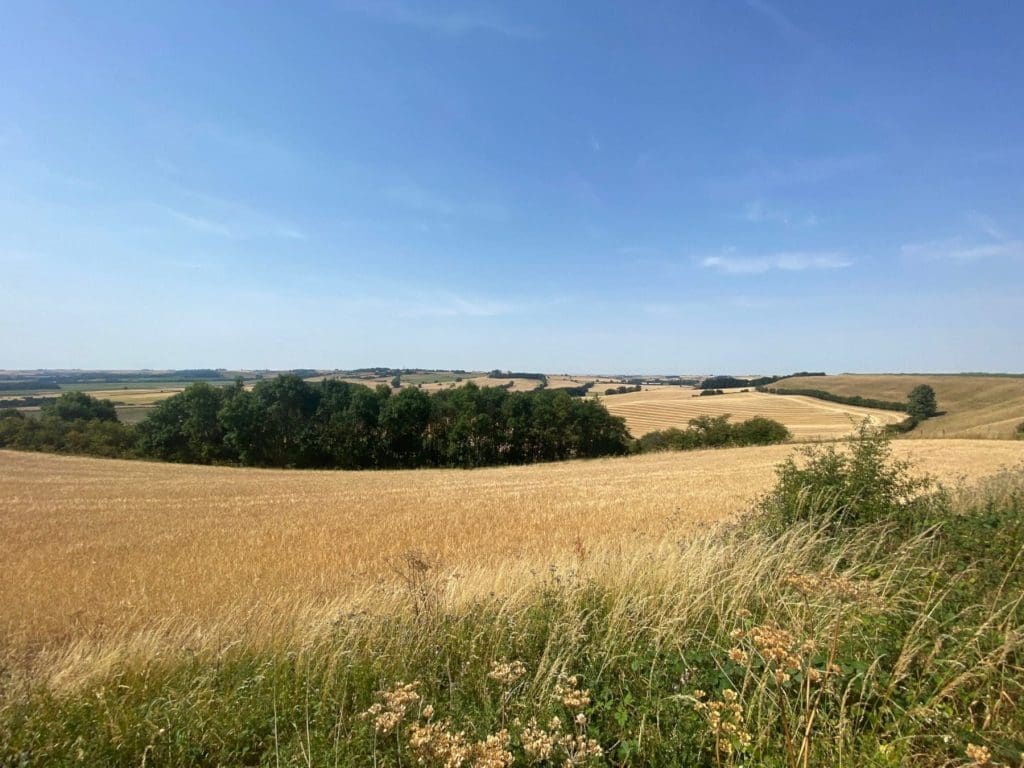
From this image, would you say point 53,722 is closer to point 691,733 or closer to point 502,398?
point 691,733

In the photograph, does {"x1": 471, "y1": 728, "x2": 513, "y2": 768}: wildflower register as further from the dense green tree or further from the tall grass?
the dense green tree

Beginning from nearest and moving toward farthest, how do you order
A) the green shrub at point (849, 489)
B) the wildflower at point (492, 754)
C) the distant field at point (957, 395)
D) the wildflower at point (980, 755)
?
the wildflower at point (980, 755), the wildflower at point (492, 754), the green shrub at point (849, 489), the distant field at point (957, 395)

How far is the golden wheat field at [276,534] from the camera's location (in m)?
6.71

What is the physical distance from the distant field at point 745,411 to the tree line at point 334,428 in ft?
44.2

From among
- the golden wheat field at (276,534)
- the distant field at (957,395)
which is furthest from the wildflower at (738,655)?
the distant field at (957,395)

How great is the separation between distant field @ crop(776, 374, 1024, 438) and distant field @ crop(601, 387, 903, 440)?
6940mm

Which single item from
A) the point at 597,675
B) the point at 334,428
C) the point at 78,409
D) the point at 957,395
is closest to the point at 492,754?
the point at 597,675

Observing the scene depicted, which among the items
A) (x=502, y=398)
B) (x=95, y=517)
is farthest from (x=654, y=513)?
(x=502, y=398)

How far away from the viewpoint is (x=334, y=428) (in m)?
50.1

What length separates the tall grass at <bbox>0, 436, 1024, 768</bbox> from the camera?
2.42 metres

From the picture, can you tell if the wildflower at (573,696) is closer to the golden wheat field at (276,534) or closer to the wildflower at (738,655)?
the wildflower at (738,655)

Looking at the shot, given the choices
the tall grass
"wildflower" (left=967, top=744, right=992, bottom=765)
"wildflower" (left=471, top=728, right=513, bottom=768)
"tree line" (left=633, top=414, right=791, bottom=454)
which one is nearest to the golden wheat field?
the tall grass

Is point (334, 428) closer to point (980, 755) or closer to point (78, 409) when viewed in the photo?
point (78, 409)

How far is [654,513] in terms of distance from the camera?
1280 centimetres
